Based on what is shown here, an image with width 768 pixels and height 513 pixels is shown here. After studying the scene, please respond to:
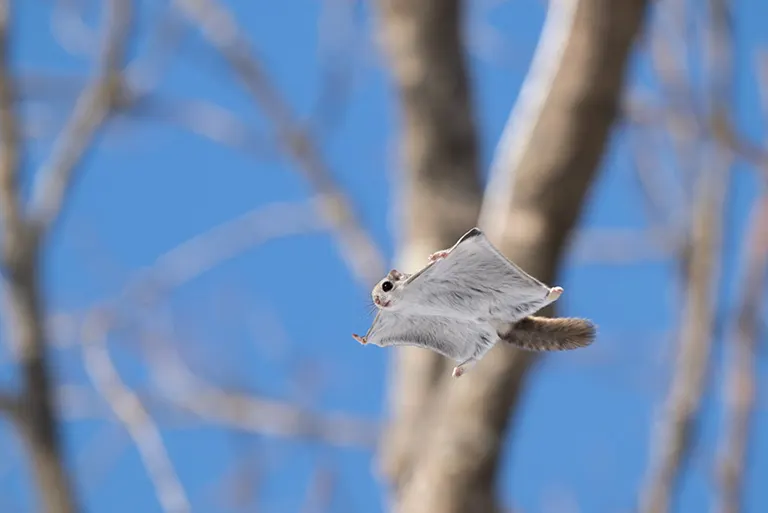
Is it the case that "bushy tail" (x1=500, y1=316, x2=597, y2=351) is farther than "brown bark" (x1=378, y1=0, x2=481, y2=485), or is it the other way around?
"brown bark" (x1=378, y1=0, x2=481, y2=485)

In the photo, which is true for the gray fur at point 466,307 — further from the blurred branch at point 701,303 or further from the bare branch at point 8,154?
the bare branch at point 8,154

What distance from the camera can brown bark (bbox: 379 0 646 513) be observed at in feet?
4.18

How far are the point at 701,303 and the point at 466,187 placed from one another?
0.63 metres

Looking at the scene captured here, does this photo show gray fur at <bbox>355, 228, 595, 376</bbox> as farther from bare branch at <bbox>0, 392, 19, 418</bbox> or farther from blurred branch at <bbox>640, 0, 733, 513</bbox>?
bare branch at <bbox>0, 392, 19, 418</bbox>

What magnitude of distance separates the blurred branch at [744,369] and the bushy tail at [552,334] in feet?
6.10

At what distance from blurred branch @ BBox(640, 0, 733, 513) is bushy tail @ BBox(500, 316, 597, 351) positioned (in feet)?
5.17

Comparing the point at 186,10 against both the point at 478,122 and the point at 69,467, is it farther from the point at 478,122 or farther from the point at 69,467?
the point at 69,467

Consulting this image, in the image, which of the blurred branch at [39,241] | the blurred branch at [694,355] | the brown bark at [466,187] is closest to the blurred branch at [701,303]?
the blurred branch at [694,355]

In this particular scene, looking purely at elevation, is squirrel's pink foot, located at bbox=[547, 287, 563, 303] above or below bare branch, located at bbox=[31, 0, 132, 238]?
below

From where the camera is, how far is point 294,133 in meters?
3.36

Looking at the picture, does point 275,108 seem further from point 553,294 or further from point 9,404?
point 553,294

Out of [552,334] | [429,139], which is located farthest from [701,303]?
[552,334]

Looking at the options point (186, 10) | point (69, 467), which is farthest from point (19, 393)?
point (186, 10)

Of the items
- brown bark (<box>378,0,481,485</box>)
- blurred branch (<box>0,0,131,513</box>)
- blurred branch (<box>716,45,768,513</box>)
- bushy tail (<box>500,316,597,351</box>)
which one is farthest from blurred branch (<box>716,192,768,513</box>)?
bushy tail (<box>500,316,597,351</box>)
